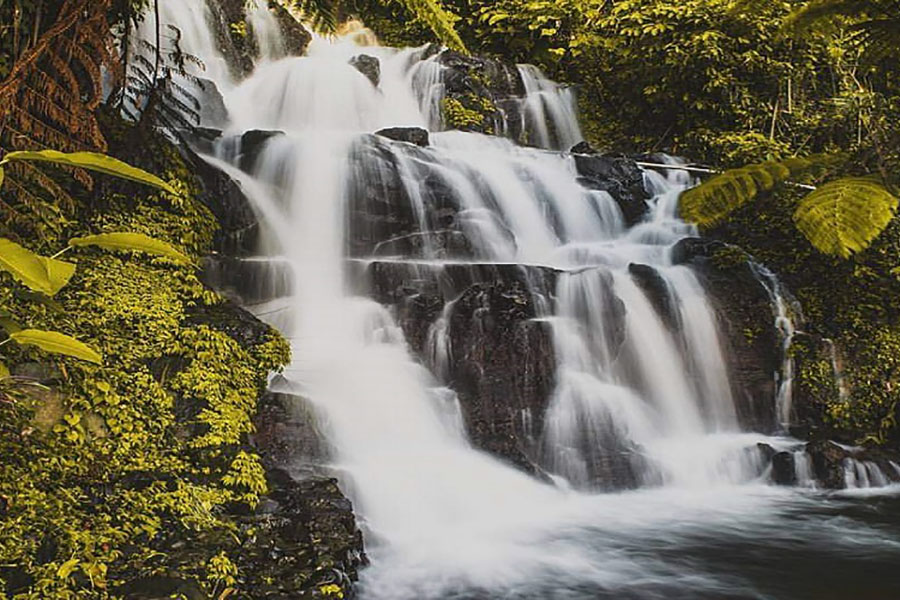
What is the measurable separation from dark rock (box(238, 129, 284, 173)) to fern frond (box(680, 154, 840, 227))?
5.44 meters

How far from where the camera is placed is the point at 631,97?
12.1 meters

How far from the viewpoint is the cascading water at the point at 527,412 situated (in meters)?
4.05

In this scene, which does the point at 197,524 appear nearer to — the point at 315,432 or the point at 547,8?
the point at 315,432

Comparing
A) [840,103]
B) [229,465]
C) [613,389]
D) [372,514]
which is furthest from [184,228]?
[840,103]

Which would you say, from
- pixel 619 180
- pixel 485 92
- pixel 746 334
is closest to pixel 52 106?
pixel 746 334

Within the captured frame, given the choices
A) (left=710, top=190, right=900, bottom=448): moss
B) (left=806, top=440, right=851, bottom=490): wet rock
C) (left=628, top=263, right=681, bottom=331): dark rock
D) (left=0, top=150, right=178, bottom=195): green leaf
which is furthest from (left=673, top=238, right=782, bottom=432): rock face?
(left=0, top=150, right=178, bottom=195): green leaf

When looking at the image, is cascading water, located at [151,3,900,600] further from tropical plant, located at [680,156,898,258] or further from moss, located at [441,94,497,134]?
tropical plant, located at [680,156,898,258]

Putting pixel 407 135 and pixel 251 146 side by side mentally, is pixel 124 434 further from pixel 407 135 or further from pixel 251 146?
pixel 407 135

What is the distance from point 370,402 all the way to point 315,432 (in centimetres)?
67

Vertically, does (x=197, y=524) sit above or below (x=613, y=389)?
below

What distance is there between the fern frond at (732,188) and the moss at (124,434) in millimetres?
2452

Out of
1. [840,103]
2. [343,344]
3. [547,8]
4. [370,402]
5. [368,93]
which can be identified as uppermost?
[547,8]

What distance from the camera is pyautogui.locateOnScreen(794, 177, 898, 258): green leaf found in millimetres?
2936

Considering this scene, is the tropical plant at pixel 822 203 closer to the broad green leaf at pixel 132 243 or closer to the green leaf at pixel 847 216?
the green leaf at pixel 847 216
